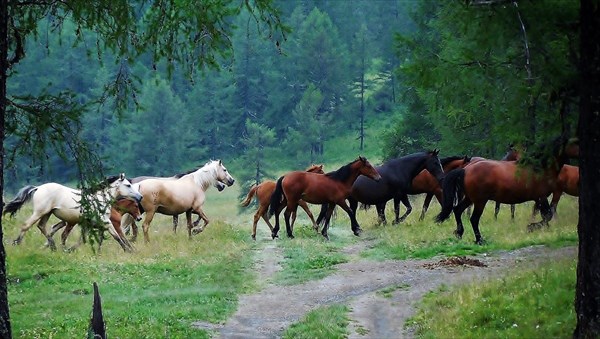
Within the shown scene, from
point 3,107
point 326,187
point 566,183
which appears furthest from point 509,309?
point 326,187

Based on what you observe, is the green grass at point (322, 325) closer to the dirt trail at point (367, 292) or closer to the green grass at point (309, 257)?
the dirt trail at point (367, 292)

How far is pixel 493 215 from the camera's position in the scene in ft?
82.0

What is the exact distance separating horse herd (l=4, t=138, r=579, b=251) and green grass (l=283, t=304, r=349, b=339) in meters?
7.05

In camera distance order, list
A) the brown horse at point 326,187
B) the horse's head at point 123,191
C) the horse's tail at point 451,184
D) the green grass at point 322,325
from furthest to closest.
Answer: the brown horse at point 326,187
the horse's head at point 123,191
the horse's tail at point 451,184
the green grass at point 322,325

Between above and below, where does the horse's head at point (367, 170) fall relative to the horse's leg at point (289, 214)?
above

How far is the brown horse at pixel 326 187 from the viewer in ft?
76.8

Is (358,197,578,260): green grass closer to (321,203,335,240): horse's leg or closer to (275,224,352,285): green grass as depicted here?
(275,224,352,285): green grass

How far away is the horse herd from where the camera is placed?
18688 mm

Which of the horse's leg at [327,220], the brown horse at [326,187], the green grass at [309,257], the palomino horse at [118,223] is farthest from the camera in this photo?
the brown horse at [326,187]

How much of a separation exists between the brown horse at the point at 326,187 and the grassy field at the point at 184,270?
108cm

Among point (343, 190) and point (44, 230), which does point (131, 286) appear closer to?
point (44, 230)

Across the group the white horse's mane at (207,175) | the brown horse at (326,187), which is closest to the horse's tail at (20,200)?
the white horse's mane at (207,175)

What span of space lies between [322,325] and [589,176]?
4.75m

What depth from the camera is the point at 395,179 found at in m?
24.7
